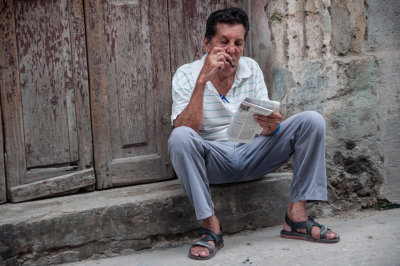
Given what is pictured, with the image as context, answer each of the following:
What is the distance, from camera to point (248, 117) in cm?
260

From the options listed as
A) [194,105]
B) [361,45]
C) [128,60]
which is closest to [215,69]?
[194,105]

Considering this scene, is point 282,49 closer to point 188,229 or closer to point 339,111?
point 339,111

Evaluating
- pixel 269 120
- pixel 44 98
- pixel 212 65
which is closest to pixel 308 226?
pixel 269 120

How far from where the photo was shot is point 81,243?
8.98 feet

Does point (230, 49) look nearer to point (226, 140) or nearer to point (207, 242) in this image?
point (226, 140)

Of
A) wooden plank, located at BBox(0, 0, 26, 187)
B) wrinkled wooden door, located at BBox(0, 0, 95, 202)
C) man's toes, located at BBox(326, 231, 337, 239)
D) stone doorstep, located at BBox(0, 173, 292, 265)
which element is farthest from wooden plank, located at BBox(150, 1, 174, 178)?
man's toes, located at BBox(326, 231, 337, 239)

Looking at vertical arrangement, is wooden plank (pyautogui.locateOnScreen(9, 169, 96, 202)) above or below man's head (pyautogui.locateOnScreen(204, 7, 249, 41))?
below

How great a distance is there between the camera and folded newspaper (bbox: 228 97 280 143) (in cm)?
257

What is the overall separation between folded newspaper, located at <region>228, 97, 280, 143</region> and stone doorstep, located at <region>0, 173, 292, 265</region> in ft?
1.56

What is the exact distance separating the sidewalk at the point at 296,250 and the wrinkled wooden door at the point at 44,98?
59 centimetres

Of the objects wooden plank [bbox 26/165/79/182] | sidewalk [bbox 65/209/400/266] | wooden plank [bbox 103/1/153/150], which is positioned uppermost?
wooden plank [bbox 103/1/153/150]

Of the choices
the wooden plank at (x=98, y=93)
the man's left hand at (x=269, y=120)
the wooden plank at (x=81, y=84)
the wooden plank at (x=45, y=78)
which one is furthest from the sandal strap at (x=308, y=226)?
the wooden plank at (x=45, y=78)

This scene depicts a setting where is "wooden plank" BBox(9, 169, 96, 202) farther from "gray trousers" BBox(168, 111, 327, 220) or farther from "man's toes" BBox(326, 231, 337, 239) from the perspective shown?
"man's toes" BBox(326, 231, 337, 239)

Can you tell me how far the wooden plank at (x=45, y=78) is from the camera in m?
2.89
